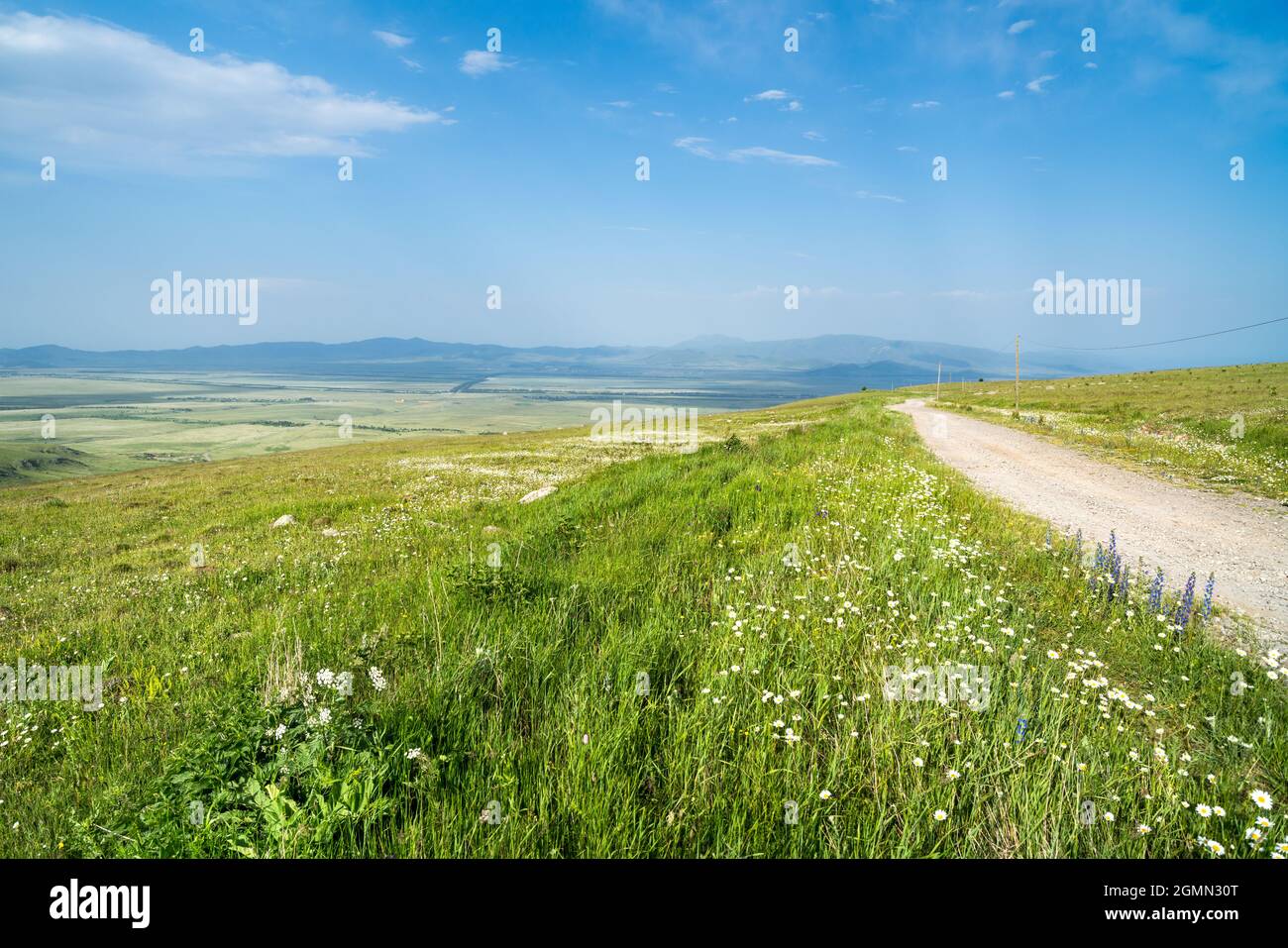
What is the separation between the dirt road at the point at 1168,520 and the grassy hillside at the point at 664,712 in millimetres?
1771

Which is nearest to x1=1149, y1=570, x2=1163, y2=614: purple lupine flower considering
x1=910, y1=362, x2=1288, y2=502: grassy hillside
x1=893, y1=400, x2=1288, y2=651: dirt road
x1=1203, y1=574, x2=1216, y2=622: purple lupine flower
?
x1=1203, y1=574, x2=1216, y2=622: purple lupine flower

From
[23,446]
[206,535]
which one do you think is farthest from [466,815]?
[23,446]

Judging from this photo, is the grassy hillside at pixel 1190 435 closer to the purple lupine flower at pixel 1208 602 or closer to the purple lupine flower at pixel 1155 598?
the purple lupine flower at pixel 1208 602

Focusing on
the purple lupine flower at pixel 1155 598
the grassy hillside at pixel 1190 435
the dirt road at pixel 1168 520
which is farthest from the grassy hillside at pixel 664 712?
the grassy hillside at pixel 1190 435

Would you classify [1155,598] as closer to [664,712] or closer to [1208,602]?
[1208,602]

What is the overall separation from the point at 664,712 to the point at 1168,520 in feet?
44.4

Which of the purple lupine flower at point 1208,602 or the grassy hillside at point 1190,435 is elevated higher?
the grassy hillside at point 1190,435

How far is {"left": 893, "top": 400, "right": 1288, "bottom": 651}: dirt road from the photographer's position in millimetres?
8352

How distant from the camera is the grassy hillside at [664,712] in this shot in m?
3.40

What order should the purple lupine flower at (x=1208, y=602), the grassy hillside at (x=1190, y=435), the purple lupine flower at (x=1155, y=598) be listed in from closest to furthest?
the purple lupine flower at (x=1208, y=602), the purple lupine flower at (x=1155, y=598), the grassy hillside at (x=1190, y=435)

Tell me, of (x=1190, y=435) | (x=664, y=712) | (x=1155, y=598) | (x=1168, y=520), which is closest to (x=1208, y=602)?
(x=1155, y=598)
